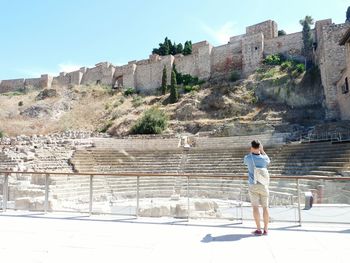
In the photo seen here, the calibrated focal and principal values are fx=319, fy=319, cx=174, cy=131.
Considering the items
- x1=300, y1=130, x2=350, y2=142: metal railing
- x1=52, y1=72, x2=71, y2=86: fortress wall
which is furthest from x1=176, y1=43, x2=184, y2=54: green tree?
x1=300, y1=130, x2=350, y2=142: metal railing

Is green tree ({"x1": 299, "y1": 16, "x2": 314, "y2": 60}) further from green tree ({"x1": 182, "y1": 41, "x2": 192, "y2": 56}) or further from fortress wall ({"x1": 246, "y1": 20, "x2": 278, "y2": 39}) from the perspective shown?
green tree ({"x1": 182, "y1": 41, "x2": 192, "y2": 56})

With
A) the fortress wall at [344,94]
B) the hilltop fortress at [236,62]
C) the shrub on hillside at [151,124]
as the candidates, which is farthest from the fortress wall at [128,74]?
the fortress wall at [344,94]

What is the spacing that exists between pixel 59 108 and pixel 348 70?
125 ft

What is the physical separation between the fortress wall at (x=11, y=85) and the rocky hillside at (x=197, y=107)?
753 centimetres

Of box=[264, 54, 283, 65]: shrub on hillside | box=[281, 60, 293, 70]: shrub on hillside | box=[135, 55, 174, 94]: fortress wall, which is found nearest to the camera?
box=[281, 60, 293, 70]: shrub on hillside

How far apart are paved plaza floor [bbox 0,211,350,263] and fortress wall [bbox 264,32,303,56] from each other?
3367cm

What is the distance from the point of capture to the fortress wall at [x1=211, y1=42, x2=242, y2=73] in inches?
1548

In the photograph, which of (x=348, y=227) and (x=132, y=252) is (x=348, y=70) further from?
(x=132, y=252)

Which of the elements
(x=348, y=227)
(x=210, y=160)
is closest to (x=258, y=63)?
(x=210, y=160)

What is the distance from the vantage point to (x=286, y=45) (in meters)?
36.0

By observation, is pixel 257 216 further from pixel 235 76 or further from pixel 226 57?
pixel 226 57

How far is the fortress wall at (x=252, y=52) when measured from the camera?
3684 cm

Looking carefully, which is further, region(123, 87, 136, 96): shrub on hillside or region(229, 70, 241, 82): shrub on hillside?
region(123, 87, 136, 96): shrub on hillside

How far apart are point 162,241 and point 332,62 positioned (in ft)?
84.6
